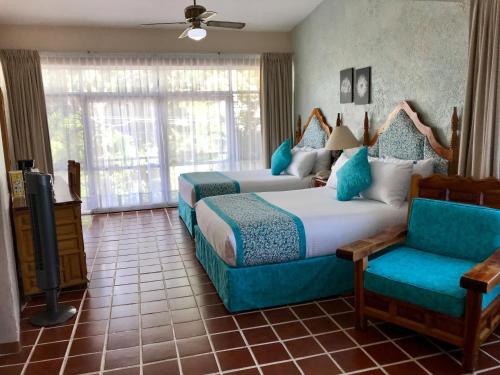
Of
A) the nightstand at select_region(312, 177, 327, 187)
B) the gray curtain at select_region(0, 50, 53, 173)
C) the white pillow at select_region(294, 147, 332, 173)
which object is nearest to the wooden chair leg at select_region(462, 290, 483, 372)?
the nightstand at select_region(312, 177, 327, 187)

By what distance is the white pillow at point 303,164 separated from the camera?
5251 millimetres

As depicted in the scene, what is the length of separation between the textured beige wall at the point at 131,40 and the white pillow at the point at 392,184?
→ 3.94m

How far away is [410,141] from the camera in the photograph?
3.80m

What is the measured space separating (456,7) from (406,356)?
8.63ft

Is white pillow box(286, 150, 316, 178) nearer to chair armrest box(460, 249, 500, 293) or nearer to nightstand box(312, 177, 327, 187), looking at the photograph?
nightstand box(312, 177, 327, 187)

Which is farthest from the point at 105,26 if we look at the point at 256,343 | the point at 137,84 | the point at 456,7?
the point at 256,343

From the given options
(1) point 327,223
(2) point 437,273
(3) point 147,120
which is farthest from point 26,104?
(2) point 437,273

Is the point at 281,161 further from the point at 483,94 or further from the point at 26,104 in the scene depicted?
the point at 26,104

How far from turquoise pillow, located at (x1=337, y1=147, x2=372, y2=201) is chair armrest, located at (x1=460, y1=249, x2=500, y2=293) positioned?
1.48m

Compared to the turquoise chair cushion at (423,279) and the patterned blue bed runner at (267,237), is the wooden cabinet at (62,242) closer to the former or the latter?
the patterned blue bed runner at (267,237)

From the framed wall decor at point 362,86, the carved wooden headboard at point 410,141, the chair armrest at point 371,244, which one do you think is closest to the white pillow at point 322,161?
the framed wall decor at point 362,86

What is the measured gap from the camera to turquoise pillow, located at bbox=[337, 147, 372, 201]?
358 centimetres

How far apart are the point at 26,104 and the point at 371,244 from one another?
5244 millimetres

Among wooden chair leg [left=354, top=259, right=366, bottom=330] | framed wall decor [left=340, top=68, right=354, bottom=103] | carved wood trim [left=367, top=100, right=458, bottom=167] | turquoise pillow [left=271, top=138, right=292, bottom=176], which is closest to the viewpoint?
wooden chair leg [left=354, top=259, right=366, bottom=330]
